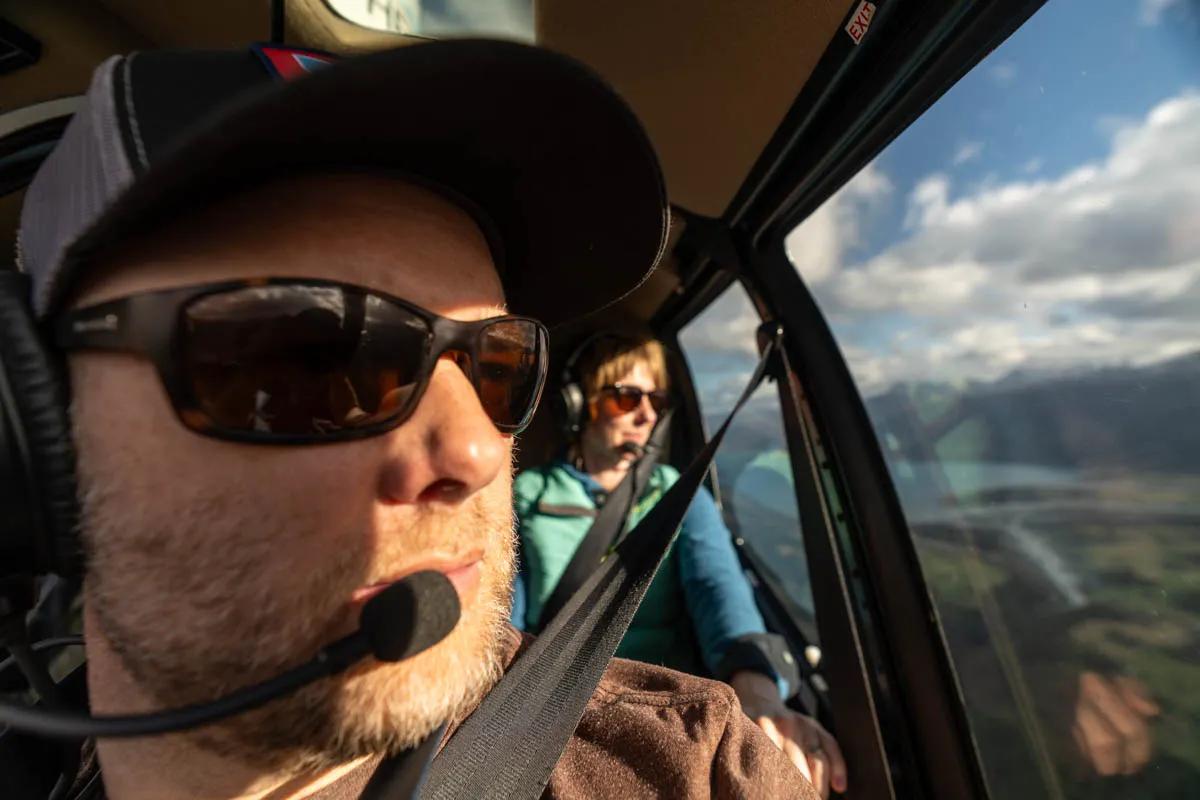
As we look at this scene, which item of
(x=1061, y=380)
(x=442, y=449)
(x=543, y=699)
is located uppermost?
(x=1061, y=380)

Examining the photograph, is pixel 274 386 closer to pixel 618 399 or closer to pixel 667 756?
pixel 667 756

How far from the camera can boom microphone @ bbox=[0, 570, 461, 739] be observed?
0.60 meters

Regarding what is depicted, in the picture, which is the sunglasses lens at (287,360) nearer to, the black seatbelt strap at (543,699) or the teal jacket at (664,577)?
the black seatbelt strap at (543,699)

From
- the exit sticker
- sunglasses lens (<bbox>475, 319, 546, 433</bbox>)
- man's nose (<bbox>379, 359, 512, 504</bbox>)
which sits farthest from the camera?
the exit sticker

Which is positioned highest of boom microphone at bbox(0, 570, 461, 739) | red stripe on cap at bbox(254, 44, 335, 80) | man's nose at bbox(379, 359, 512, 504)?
red stripe on cap at bbox(254, 44, 335, 80)

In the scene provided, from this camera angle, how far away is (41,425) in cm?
69

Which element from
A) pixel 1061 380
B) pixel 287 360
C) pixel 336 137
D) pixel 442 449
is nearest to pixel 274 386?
pixel 287 360

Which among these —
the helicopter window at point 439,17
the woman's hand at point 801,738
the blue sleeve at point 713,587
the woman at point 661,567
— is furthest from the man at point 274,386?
the blue sleeve at point 713,587

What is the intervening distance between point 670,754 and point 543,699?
8.0 inches

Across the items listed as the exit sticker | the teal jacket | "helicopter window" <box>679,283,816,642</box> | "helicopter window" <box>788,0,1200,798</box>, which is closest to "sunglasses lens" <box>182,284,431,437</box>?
the exit sticker

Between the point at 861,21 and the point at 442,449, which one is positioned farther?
the point at 861,21

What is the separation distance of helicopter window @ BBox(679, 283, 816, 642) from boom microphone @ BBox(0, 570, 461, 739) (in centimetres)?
136

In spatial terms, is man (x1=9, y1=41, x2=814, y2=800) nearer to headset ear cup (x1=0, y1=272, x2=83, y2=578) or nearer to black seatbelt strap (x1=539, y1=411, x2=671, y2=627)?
headset ear cup (x1=0, y1=272, x2=83, y2=578)

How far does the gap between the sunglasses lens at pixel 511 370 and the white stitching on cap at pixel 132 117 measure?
40 centimetres
